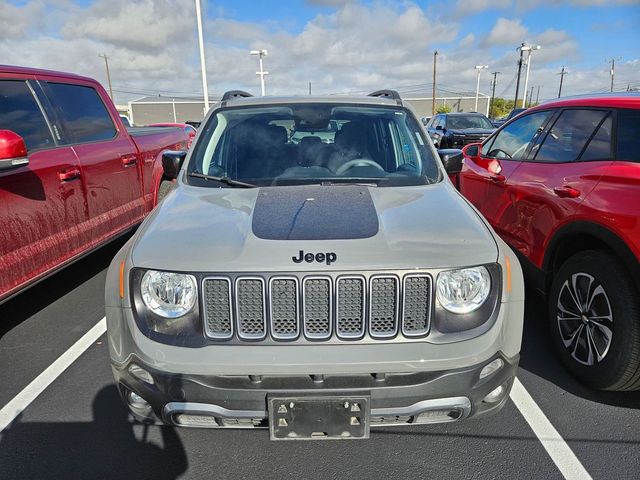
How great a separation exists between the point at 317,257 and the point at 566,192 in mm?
2030

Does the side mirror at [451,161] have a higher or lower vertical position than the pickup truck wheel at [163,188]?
higher

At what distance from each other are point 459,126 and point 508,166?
14060 mm

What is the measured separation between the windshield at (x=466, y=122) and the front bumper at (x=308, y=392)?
16408 mm

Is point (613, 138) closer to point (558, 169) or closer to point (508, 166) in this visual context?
point (558, 169)

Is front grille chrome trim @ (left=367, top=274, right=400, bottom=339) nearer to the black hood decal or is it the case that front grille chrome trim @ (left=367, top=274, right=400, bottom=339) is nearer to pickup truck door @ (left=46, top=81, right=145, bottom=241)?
the black hood decal

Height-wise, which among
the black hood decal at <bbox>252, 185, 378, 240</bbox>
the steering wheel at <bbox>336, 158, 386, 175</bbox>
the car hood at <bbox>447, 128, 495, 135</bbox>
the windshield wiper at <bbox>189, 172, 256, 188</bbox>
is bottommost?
the car hood at <bbox>447, 128, 495, 135</bbox>

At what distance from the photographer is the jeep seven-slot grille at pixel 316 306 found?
1983mm

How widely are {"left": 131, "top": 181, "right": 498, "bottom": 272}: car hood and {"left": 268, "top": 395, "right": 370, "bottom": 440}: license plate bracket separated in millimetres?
544

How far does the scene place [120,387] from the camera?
218 centimetres

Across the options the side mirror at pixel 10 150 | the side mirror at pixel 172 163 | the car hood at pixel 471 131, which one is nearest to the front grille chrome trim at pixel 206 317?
the side mirror at pixel 172 163

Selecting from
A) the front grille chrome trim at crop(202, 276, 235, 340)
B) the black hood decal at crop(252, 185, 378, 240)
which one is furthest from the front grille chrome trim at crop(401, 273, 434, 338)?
the front grille chrome trim at crop(202, 276, 235, 340)

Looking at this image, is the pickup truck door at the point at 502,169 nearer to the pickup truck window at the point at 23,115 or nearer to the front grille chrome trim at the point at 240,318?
the front grille chrome trim at the point at 240,318

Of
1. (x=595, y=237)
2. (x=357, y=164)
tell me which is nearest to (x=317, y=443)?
(x=357, y=164)

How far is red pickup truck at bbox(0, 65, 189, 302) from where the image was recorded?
3346mm
